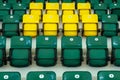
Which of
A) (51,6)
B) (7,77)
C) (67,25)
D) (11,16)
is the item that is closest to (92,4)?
(51,6)

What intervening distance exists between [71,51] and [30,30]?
1.31m

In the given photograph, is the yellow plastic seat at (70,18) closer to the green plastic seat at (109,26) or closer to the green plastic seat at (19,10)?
the green plastic seat at (109,26)

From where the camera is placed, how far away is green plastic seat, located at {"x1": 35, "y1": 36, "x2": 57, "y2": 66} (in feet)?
20.1

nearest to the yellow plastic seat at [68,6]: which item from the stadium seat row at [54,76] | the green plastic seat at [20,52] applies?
the green plastic seat at [20,52]

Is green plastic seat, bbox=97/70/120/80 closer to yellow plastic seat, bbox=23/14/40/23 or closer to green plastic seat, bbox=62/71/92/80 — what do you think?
green plastic seat, bbox=62/71/92/80

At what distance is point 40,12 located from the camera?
8.09m

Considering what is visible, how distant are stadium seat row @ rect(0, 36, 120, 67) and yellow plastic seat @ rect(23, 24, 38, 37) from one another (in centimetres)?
65

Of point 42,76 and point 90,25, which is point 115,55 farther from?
point 42,76

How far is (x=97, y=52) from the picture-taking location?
6215mm

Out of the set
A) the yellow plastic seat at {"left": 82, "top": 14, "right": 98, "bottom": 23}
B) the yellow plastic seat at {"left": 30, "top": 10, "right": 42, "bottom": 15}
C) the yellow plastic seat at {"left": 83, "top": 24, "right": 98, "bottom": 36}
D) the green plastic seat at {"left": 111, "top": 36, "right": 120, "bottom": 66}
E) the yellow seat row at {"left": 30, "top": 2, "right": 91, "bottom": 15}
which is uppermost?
the yellow seat row at {"left": 30, "top": 2, "right": 91, "bottom": 15}

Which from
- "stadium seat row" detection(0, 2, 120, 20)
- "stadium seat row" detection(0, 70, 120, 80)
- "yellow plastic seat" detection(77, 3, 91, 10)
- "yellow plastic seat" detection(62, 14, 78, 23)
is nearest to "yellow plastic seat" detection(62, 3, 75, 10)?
"stadium seat row" detection(0, 2, 120, 20)

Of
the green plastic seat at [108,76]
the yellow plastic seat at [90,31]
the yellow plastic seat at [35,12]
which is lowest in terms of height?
the green plastic seat at [108,76]

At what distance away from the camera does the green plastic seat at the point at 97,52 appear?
6.13m

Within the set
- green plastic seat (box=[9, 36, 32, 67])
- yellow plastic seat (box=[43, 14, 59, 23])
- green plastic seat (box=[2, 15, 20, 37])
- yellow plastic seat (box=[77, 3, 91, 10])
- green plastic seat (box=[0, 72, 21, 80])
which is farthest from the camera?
yellow plastic seat (box=[77, 3, 91, 10])
